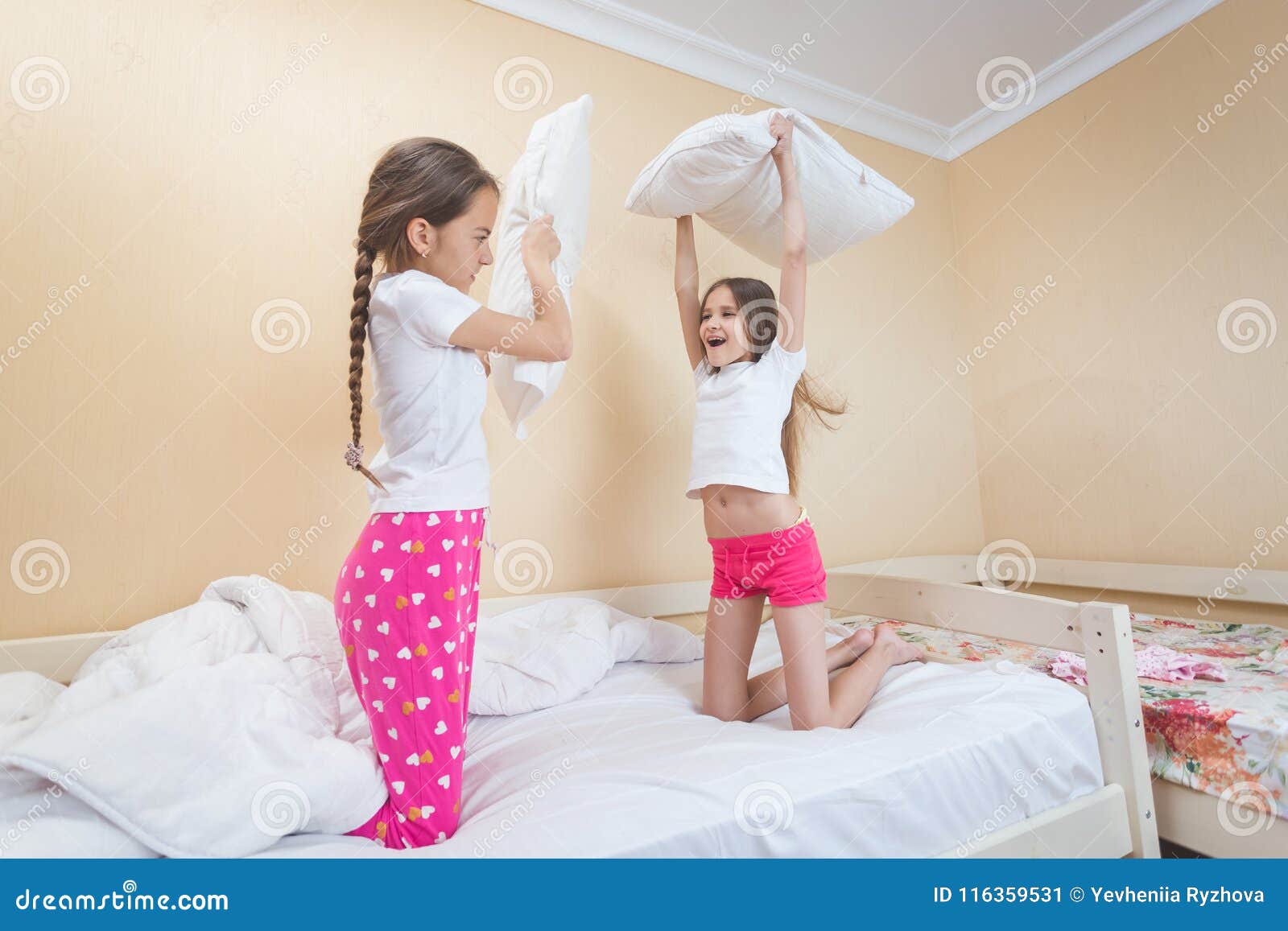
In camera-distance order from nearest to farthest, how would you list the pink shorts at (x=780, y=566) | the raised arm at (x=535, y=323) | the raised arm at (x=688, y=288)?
the raised arm at (x=535, y=323) → the pink shorts at (x=780, y=566) → the raised arm at (x=688, y=288)

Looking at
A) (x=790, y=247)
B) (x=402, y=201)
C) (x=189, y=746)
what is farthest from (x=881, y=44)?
(x=189, y=746)

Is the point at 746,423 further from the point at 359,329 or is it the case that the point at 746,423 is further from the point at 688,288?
the point at 359,329

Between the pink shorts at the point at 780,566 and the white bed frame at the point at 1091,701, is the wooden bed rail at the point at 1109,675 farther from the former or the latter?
the pink shorts at the point at 780,566

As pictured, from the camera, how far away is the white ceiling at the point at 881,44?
2.02m

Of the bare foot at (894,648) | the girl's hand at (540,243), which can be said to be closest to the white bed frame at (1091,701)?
the bare foot at (894,648)

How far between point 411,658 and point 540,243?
2.20 ft

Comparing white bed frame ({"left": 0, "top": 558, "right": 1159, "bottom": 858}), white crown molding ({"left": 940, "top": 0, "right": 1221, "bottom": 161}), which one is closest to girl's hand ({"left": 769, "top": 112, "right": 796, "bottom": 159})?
white bed frame ({"left": 0, "top": 558, "right": 1159, "bottom": 858})

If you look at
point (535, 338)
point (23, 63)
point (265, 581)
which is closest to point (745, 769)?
point (535, 338)

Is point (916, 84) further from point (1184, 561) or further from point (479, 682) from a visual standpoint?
point (479, 682)

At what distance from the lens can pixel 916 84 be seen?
2406 mm

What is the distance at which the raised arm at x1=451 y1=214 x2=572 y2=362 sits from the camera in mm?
1034

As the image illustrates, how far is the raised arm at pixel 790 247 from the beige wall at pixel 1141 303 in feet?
4.59

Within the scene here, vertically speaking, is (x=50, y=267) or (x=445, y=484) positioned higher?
(x=50, y=267)
